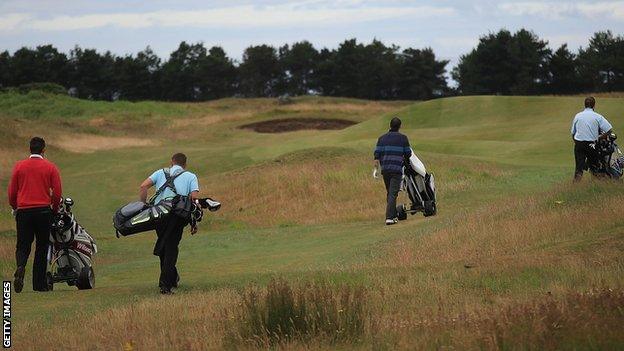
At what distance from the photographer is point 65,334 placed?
11391 millimetres

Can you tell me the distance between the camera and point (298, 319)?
1019 cm

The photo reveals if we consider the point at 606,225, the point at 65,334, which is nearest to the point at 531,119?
the point at 606,225

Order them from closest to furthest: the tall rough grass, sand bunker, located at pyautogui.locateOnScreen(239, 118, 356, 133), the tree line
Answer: the tall rough grass → sand bunker, located at pyautogui.locateOnScreen(239, 118, 356, 133) → the tree line

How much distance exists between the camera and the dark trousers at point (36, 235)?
15.5m

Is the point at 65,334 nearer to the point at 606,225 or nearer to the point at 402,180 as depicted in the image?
the point at 606,225

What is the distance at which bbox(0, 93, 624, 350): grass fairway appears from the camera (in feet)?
32.4

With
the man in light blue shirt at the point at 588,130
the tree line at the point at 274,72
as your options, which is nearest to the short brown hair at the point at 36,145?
the man in light blue shirt at the point at 588,130

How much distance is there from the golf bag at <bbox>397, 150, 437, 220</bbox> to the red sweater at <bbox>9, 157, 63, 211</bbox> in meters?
9.07

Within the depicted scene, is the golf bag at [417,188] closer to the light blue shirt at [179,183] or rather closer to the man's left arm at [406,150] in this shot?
the man's left arm at [406,150]

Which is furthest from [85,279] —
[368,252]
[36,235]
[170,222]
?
[368,252]

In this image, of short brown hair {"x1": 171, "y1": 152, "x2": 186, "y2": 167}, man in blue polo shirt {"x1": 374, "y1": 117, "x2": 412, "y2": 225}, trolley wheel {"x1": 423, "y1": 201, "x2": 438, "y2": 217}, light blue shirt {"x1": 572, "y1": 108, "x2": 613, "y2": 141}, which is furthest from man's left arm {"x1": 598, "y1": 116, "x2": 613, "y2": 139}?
short brown hair {"x1": 171, "y1": 152, "x2": 186, "y2": 167}

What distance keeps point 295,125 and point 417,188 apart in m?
50.9

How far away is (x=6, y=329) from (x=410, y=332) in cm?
408

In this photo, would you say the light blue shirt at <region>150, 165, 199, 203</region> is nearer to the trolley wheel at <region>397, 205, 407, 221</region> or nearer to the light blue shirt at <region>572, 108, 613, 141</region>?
the trolley wheel at <region>397, 205, 407, 221</region>
